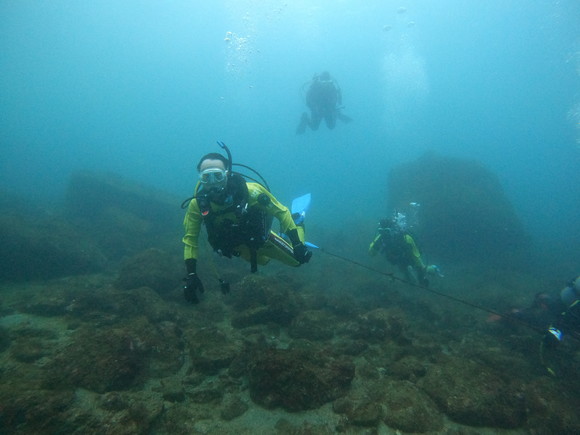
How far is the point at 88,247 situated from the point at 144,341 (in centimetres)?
928

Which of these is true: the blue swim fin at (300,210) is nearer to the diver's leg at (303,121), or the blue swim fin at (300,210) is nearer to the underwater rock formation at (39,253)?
the underwater rock formation at (39,253)

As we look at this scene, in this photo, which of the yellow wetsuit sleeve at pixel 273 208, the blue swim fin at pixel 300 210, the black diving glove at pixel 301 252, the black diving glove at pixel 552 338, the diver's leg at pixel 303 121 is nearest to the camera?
the black diving glove at pixel 301 252

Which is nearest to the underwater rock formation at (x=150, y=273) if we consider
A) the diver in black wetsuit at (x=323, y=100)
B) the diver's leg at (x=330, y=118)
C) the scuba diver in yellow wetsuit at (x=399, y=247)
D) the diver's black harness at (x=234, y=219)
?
the diver's black harness at (x=234, y=219)

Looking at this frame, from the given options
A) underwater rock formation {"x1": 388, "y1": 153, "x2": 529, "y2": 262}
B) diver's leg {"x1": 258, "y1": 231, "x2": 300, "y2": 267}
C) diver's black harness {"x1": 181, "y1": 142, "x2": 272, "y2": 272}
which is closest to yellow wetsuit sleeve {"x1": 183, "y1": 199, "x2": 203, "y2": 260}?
diver's black harness {"x1": 181, "y1": 142, "x2": 272, "y2": 272}

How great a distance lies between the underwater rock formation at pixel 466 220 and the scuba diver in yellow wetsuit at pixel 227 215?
14.9 m

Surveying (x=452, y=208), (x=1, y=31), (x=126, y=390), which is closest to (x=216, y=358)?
(x=126, y=390)

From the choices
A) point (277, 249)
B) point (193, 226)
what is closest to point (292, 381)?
point (277, 249)

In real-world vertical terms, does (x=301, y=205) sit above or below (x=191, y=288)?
above

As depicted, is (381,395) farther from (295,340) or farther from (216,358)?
(216,358)

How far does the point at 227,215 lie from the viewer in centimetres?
540

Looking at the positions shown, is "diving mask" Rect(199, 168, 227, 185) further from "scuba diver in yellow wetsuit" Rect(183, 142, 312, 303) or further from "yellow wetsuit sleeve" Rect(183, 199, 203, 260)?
"yellow wetsuit sleeve" Rect(183, 199, 203, 260)

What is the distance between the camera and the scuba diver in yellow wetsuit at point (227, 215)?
5.04 m

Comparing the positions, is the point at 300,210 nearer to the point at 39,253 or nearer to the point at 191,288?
the point at 191,288

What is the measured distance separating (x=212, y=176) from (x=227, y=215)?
0.83m
